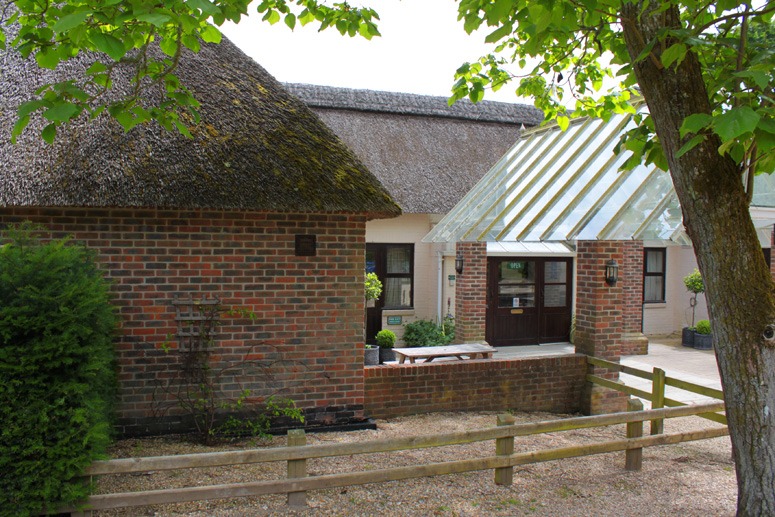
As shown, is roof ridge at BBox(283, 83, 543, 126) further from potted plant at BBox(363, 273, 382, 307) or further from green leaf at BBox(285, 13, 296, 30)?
green leaf at BBox(285, 13, 296, 30)

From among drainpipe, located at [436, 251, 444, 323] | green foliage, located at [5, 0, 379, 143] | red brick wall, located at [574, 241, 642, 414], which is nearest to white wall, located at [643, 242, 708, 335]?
drainpipe, located at [436, 251, 444, 323]

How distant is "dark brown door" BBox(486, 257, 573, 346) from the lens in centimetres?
1547

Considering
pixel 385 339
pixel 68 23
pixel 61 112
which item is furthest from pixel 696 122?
pixel 385 339

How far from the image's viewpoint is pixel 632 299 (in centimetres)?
1486

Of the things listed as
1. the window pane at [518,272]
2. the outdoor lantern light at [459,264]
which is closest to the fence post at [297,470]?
the outdoor lantern light at [459,264]

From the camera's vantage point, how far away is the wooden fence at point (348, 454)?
4.48 metres

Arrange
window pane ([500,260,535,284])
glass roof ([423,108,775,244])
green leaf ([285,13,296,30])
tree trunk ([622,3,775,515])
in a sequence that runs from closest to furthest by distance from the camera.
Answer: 1. tree trunk ([622,3,775,515])
2. green leaf ([285,13,296,30])
3. glass roof ([423,108,775,244])
4. window pane ([500,260,535,284])

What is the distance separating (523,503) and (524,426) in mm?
630

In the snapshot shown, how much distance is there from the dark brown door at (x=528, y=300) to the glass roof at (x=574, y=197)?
3.93 m

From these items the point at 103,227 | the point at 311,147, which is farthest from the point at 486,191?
the point at 103,227

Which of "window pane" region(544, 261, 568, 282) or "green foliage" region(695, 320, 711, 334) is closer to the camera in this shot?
"green foliage" region(695, 320, 711, 334)

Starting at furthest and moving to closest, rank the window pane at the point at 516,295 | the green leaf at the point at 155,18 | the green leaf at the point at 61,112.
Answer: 1. the window pane at the point at 516,295
2. the green leaf at the point at 61,112
3. the green leaf at the point at 155,18

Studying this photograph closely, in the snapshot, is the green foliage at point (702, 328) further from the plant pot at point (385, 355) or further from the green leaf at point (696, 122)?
the green leaf at point (696, 122)

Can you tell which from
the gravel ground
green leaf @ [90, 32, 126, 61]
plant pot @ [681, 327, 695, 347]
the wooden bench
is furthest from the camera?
plant pot @ [681, 327, 695, 347]
